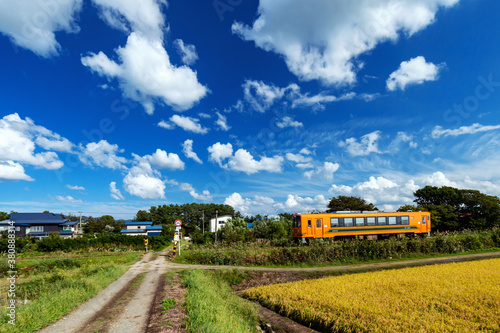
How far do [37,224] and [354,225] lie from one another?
230ft

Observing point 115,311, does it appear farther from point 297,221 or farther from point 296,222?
point 296,222

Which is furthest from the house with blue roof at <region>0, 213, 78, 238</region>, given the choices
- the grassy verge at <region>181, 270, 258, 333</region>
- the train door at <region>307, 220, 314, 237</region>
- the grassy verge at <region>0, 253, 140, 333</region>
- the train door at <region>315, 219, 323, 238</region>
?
the grassy verge at <region>181, 270, 258, 333</region>

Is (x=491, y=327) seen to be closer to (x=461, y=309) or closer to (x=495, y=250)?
(x=461, y=309)

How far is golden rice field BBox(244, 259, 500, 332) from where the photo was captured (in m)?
8.58

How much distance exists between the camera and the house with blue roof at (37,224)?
58500 millimetres

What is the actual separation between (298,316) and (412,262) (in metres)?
16.6

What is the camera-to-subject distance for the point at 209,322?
24.7 feet

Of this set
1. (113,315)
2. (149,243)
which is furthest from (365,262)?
(149,243)

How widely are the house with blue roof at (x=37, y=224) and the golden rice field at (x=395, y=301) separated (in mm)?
64715

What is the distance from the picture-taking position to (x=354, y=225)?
29812 millimetres

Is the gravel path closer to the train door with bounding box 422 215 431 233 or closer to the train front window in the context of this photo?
the train front window

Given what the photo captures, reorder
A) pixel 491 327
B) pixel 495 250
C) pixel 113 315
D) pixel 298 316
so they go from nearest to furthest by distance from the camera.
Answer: pixel 491 327, pixel 113 315, pixel 298 316, pixel 495 250

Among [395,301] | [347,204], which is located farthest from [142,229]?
[395,301]

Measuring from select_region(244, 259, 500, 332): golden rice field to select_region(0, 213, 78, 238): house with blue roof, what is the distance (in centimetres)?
6472
